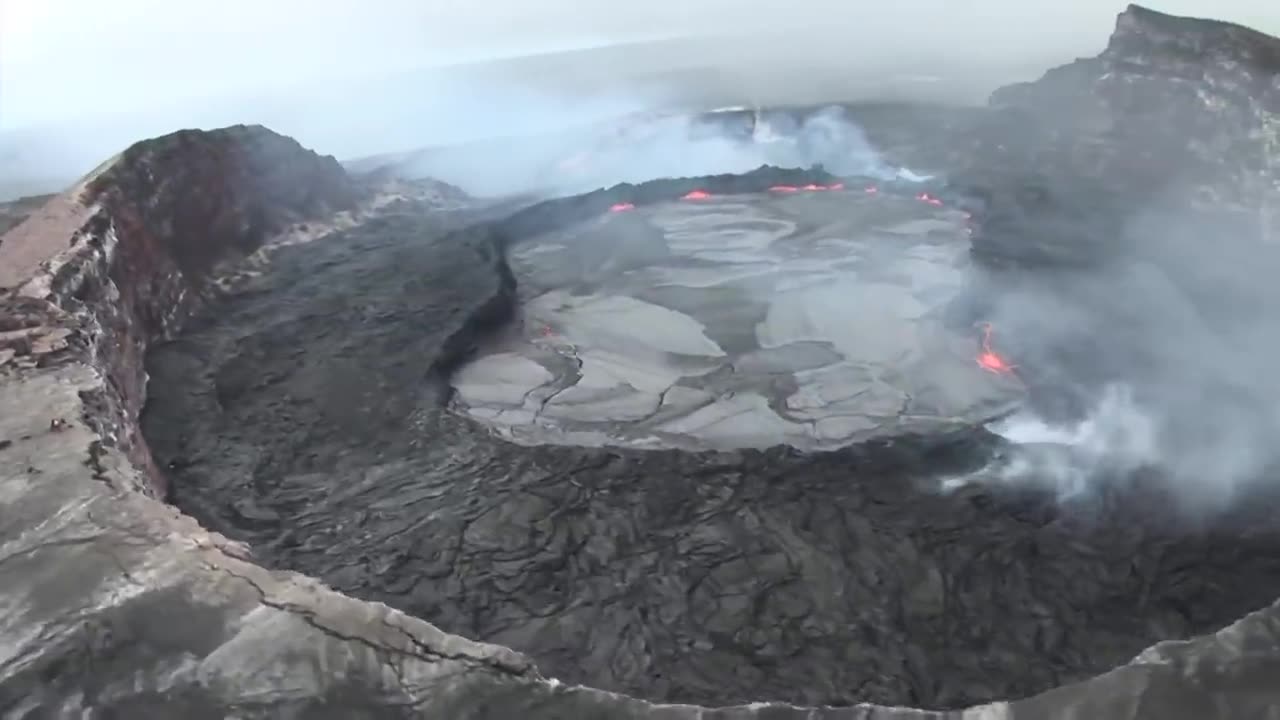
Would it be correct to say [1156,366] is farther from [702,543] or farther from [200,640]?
[200,640]

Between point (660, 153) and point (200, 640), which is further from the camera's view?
point (660, 153)

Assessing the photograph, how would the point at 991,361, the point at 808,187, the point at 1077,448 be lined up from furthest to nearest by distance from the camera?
1. the point at 808,187
2. the point at 991,361
3. the point at 1077,448

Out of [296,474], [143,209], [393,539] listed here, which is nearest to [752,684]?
[393,539]

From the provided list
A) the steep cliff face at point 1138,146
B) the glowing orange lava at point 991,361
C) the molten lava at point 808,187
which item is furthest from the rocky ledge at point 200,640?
the molten lava at point 808,187

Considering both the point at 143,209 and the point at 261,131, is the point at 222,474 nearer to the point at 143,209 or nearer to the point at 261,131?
the point at 143,209

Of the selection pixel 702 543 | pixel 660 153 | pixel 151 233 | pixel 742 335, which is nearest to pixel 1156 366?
pixel 742 335

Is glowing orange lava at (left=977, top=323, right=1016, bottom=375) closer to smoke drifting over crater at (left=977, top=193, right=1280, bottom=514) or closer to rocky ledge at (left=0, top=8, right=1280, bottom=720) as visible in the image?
smoke drifting over crater at (left=977, top=193, right=1280, bottom=514)
